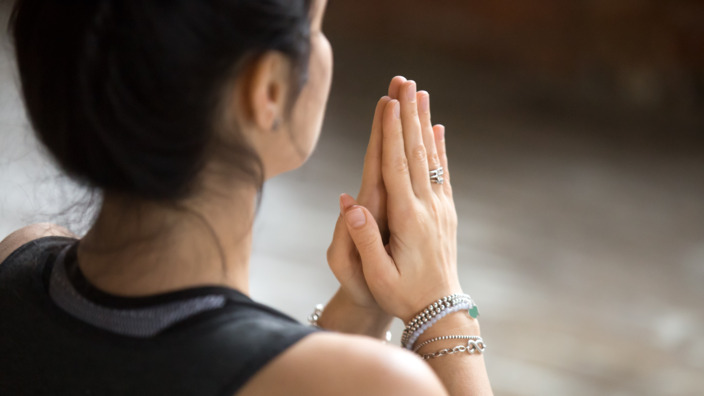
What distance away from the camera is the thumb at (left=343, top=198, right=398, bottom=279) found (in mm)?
1031

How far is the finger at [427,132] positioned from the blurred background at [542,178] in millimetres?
348

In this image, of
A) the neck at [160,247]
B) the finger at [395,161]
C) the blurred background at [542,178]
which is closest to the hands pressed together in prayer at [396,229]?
the finger at [395,161]

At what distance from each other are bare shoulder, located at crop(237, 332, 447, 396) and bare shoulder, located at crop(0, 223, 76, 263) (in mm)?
404

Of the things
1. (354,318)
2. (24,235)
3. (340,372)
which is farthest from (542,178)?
(340,372)

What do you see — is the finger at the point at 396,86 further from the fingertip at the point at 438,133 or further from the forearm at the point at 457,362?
the forearm at the point at 457,362

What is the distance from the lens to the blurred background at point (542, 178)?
2574 mm

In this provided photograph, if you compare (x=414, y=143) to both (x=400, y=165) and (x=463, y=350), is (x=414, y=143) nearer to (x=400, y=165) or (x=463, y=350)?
(x=400, y=165)

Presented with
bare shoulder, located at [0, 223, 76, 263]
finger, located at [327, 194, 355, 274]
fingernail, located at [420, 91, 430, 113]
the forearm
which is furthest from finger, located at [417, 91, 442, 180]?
bare shoulder, located at [0, 223, 76, 263]

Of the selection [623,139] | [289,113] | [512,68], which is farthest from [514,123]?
[289,113]

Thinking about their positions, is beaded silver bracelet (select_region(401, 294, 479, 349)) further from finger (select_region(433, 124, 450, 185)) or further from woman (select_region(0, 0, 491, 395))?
woman (select_region(0, 0, 491, 395))

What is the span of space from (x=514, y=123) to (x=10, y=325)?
473cm

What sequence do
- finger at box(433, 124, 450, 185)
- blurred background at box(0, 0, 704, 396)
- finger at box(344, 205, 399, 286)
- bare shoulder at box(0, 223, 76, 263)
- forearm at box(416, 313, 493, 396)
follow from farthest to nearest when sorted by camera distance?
blurred background at box(0, 0, 704, 396)
finger at box(433, 124, 450, 185)
finger at box(344, 205, 399, 286)
forearm at box(416, 313, 493, 396)
bare shoulder at box(0, 223, 76, 263)

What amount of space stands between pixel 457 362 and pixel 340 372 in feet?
1.34

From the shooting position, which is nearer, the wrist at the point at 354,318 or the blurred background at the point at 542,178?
the wrist at the point at 354,318
